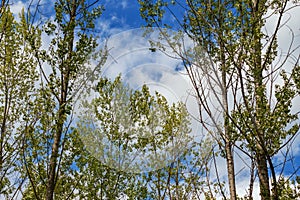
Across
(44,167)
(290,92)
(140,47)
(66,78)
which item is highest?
(140,47)

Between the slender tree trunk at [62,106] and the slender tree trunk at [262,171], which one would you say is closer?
the slender tree trunk at [262,171]

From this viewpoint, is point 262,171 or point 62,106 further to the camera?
point 62,106

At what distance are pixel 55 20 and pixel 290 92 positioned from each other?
3.25m

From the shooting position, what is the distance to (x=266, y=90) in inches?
175

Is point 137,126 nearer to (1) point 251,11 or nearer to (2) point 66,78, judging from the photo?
(2) point 66,78

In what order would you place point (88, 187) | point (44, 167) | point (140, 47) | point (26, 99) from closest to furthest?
point (44, 167), point (140, 47), point (88, 187), point (26, 99)

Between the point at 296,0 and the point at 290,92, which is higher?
the point at 296,0

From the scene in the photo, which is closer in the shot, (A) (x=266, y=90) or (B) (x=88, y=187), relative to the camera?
(A) (x=266, y=90)

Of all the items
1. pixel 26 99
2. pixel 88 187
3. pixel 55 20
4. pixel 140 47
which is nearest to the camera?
pixel 140 47

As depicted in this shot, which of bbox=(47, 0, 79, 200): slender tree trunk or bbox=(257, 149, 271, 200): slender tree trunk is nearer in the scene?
bbox=(257, 149, 271, 200): slender tree trunk

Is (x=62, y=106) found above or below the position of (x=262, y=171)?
above

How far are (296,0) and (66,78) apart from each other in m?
3.09

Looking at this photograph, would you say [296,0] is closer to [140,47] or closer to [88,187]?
[140,47]

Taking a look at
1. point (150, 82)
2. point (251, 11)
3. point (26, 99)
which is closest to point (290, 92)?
point (251, 11)
